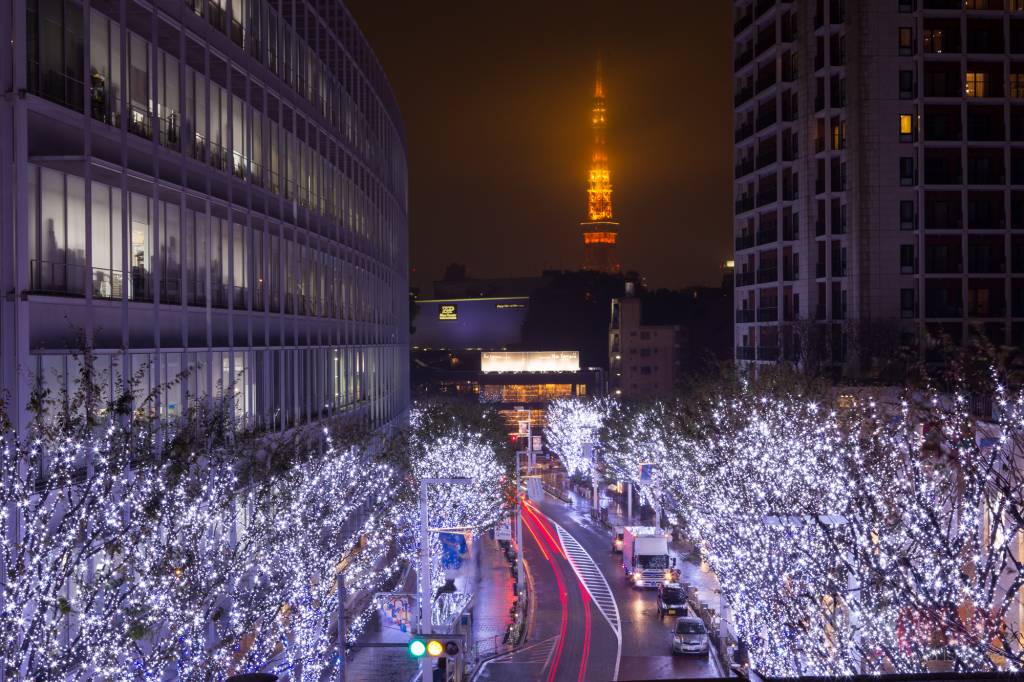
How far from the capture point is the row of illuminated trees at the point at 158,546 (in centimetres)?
1294

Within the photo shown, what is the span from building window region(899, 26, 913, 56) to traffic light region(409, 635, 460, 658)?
154 ft

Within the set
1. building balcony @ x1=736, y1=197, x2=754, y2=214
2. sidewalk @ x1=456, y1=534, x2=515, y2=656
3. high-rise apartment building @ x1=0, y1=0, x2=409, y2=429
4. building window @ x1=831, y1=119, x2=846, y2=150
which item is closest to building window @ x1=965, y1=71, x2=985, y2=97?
building window @ x1=831, y1=119, x2=846, y2=150

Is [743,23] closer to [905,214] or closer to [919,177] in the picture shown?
[919,177]

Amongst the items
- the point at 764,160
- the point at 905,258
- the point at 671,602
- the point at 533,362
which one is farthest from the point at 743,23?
the point at 533,362

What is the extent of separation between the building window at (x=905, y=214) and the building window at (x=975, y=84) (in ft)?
21.0

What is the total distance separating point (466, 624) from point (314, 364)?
35.6ft

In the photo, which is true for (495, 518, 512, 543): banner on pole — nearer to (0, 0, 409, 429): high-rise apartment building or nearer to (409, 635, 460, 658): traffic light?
(0, 0, 409, 429): high-rise apartment building

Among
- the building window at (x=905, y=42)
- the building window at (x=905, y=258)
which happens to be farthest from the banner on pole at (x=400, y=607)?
the building window at (x=905, y=42)

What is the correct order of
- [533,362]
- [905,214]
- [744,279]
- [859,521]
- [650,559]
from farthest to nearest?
1. [533,362]
2. [744,279]
3. [905,214]
4. [650,559]
5. [859,521]

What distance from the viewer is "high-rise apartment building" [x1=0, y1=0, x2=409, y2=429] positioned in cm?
1730

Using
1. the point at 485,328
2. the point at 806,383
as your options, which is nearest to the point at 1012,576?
the point at 806,383

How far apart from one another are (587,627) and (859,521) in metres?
19.5

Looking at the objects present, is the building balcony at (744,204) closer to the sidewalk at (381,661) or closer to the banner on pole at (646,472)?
the banner on pole at (646,472)

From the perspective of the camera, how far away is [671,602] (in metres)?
36.9
